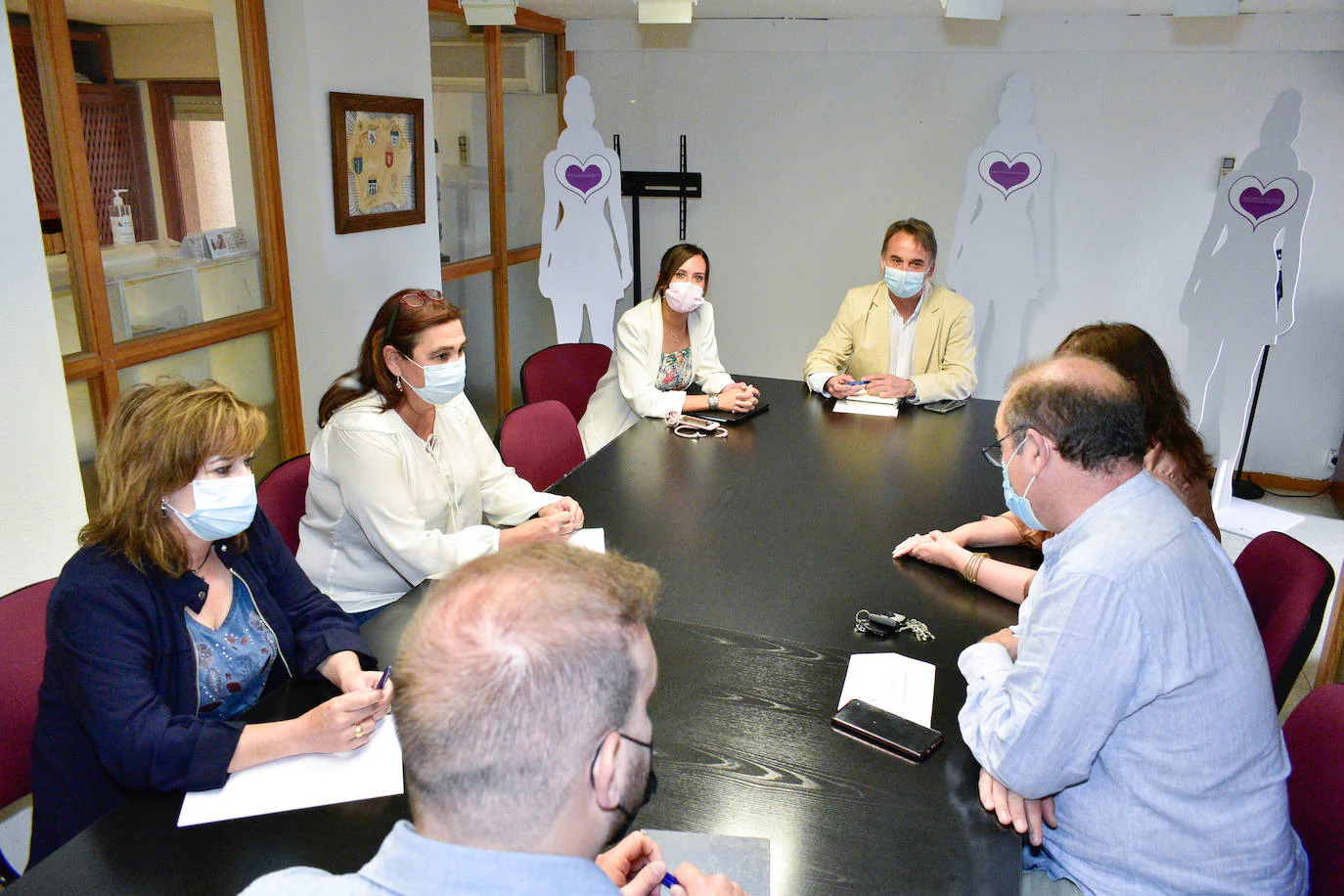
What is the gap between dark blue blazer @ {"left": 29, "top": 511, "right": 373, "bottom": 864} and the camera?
1471mm

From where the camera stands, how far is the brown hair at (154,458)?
5.36 ft

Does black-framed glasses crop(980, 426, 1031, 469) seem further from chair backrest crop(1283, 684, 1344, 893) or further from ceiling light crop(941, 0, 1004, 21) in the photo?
ceiling light crop(941, 0, 1004, 21)

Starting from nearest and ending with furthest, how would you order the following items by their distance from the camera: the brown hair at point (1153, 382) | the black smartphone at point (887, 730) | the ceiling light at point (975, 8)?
1. the black smartphone at point (887, 730)
2. the brown hair at point (1153, 382)
3. the ceiling light at point (975, 8)

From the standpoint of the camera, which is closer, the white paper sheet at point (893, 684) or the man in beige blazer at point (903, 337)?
the white paper sheet at point (893, 684)

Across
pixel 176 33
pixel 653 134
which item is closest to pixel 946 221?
pixel 653 134

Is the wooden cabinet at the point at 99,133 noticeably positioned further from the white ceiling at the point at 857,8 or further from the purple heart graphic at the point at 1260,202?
the purple heart graphic at the point at 1260,202

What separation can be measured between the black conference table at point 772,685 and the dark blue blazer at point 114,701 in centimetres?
8

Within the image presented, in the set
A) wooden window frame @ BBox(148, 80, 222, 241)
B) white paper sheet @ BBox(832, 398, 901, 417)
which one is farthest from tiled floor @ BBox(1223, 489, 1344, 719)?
wooden window frame @ BBox(148, 80, 222, 241)

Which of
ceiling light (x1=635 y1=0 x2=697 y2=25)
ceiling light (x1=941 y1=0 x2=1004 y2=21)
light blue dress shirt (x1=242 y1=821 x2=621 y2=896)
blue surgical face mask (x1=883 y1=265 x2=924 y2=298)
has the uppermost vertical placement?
ceiling light (x1=635 y1=0 x2=697 y2=25)

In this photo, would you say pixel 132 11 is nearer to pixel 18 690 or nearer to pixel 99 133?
pixel 99 133

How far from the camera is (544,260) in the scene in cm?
529

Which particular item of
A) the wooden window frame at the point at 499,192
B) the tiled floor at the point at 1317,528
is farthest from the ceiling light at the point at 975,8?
the wooden window frame at the point at 499,192

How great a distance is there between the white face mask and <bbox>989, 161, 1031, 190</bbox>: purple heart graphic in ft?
7.35

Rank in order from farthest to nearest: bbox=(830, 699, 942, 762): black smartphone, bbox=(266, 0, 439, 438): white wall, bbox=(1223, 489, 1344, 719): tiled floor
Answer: bbox=(1223, 489, 1344, 719): tiled floor
bbox=(266, 0, 439, 438): white wall
bbox=(830, 699, 942, 762): black smartphone
